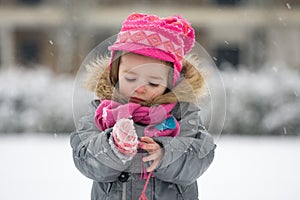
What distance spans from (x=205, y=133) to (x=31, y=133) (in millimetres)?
8767

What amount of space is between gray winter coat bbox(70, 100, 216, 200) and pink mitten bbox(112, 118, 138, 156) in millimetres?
80

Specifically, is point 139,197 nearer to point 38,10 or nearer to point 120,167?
point 120,167

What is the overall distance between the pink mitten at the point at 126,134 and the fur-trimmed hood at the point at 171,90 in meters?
0.22

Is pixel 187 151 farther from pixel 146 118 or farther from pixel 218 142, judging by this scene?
pixel 218 142

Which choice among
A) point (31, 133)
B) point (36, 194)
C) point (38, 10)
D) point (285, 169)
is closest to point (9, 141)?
point (31, 133)

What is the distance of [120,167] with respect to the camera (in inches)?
80.7

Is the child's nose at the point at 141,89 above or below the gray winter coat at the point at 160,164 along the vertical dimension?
above

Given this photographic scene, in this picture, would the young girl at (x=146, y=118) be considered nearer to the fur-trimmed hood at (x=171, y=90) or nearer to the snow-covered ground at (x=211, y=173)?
the fur-trimmed hood at (x=171, y=90)

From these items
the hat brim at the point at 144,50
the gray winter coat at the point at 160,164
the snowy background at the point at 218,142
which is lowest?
the snowy background at the point at 218,142

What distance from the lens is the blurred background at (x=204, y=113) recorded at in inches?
237

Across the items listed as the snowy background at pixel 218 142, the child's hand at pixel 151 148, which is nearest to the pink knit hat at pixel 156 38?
the child's hand at pixel 151 148

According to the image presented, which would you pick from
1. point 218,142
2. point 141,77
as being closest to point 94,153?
point 141,77

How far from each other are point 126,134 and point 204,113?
0.50 m

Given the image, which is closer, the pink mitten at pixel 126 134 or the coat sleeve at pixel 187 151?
the pink mitten at pixel 126 134
